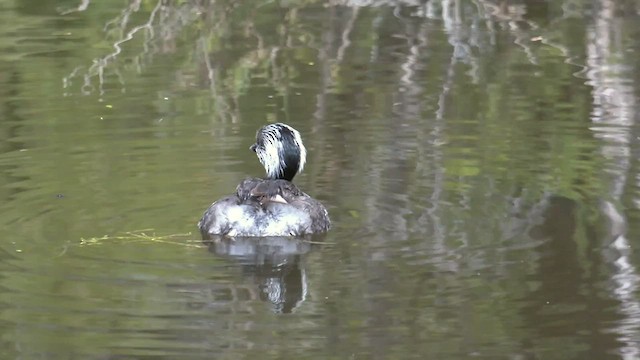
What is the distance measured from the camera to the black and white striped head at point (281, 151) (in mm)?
9500

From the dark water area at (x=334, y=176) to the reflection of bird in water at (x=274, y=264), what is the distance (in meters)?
0.02

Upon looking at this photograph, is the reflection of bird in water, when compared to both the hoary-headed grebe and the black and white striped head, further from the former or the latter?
the black and white striped head

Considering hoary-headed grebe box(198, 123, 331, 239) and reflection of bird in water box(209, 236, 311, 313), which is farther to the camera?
hoary-headed grebe box(198, 123, 331, 239)

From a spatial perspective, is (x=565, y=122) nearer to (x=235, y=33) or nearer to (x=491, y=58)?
(x=491, y=58)

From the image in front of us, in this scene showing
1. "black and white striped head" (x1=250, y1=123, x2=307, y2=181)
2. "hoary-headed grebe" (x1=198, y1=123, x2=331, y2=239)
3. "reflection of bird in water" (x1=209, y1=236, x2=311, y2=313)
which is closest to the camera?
"reflection of bird in water" (x1=209, y1=236, x2=311, y2=313)

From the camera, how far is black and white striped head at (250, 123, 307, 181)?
9.50m

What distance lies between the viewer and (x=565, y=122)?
38.9ft

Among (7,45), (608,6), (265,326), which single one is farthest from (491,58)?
(265,326)

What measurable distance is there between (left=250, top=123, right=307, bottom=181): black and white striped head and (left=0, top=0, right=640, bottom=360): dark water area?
0.41 m

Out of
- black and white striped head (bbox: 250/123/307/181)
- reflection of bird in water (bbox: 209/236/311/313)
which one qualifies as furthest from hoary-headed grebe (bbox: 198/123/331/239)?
black and white striped head (bbox: 250/123/307/181)

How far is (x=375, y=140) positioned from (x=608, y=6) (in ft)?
19.6

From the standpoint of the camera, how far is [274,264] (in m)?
8.58

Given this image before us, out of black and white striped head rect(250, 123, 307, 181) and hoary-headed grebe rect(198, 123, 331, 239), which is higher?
black and white striped head rect(250, 123, 307, 181)

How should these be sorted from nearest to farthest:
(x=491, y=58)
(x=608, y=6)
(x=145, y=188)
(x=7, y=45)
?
1. (x=145, y=188)
2. (x=491, y=58)
3. (x=7, y=45)
4. (x=608, y=6)
